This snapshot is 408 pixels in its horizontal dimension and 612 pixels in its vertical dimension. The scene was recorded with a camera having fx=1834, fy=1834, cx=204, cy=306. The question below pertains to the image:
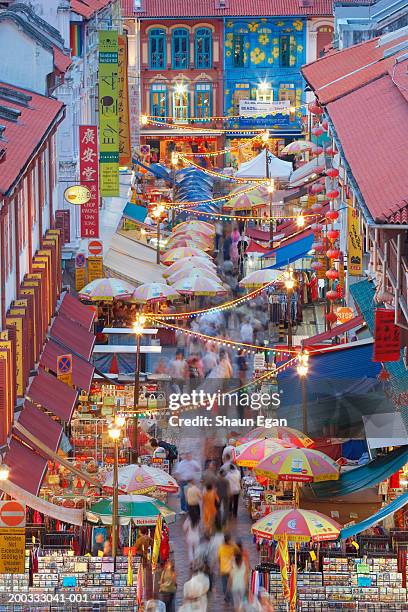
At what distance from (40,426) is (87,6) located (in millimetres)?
27360

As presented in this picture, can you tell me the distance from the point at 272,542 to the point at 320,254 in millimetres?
21512

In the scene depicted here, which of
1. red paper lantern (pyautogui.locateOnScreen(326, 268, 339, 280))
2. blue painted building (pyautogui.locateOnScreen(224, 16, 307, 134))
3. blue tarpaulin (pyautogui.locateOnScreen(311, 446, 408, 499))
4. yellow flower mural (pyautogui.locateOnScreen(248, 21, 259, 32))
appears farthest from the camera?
yellow flower mural (pyautogui.locateOnScreen(248, 21, 259, 32))

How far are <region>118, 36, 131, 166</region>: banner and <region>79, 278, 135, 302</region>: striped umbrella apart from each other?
45.0ft

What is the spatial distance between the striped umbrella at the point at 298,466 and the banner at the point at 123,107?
29947 millimetres

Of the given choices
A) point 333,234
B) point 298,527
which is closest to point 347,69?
point 333,234

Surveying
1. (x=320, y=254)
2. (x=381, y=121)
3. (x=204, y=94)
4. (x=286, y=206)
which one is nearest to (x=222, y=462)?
(x=381, y=121)

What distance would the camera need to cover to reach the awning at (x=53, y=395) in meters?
32.8

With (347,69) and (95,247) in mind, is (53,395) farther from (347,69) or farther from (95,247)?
(347,69)

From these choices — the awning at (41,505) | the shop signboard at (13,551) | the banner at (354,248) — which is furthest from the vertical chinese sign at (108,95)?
the shop signboard at (13,551)

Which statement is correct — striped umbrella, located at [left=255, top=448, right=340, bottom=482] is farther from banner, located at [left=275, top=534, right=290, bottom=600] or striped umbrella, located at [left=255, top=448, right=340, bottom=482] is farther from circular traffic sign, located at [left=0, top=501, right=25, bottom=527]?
circular traffic sign, located at [left=0, top=501, right=25, bottom=527]

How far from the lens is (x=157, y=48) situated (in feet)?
297

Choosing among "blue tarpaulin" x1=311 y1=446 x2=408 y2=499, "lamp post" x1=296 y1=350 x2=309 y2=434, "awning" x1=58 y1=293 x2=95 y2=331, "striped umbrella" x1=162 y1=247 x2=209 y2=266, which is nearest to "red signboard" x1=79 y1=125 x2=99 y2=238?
"awning" x1=58 y1=293 x2=95 y2=331

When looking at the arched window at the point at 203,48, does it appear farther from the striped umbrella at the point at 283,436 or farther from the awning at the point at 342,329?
the striped umbrella at the point at 283,436

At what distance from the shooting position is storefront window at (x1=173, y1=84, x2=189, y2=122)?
89.4 metres
